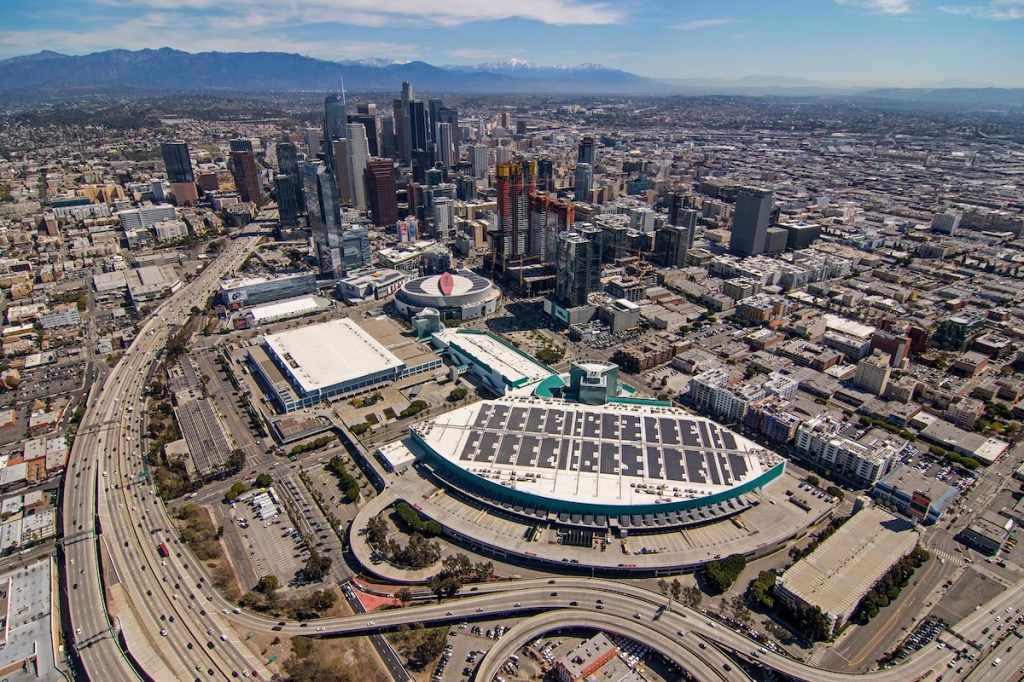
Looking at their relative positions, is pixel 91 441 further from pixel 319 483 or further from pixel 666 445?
pixel 666 445

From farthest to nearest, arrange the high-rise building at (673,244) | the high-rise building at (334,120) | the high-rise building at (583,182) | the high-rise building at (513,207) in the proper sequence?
the high-rise building at (334,120) → the high-rise building at (583,182) → the high-rise building at (673,244) → the high-rise building at (513,207)

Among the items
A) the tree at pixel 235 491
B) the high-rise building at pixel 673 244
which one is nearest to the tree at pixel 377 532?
the tree at pixel 235 491

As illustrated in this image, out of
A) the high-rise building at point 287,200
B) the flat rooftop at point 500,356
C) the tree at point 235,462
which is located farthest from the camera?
the high-rise building at point 287,200

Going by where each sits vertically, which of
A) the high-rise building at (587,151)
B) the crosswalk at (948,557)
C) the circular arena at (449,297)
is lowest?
the crosswalk at (948,557)

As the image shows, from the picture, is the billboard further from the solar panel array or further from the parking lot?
the parking lot

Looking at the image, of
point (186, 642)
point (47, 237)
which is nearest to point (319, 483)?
point (186, 642)

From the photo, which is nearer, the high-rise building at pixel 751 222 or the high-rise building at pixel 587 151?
the high-rise building at pixel 751 222

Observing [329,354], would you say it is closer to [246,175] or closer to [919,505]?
[919,505]

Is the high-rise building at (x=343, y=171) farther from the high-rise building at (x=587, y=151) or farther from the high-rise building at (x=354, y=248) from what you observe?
the high-rise building at (x=587, y=151)
